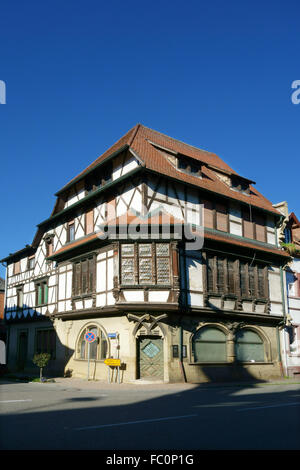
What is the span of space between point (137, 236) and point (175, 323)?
165 inches

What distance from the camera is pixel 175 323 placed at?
1997cm

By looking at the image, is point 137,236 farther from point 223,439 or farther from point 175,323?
point 223,439

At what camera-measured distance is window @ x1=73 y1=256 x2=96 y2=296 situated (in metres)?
22.5

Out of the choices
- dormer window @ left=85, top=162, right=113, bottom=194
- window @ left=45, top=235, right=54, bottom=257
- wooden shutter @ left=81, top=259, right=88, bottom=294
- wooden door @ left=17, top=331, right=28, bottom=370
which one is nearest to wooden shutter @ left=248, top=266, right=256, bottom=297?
wooden shutter @ left=81, top=259, right=88, bottom=294

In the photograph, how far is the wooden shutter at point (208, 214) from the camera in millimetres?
22703

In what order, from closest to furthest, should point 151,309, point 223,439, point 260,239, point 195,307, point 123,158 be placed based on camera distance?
1. point 223,439
2. point 151,309
3. point 195,307
4. point 123,158
5. point 260,239

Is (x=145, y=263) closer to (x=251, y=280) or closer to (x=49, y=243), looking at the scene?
(x=251, y=280)

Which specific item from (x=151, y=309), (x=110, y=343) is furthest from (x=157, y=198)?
(x=110, y=343)

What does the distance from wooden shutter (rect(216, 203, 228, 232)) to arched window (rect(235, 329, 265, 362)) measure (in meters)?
5.39

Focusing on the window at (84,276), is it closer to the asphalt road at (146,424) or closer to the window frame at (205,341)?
the window frame at (205,341)

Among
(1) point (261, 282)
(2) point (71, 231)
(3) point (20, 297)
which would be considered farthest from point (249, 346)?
(3) point (20, 297)

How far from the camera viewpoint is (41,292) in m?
30.3

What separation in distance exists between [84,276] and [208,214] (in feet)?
23.2

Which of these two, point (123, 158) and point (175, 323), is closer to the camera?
point (175, 323)
